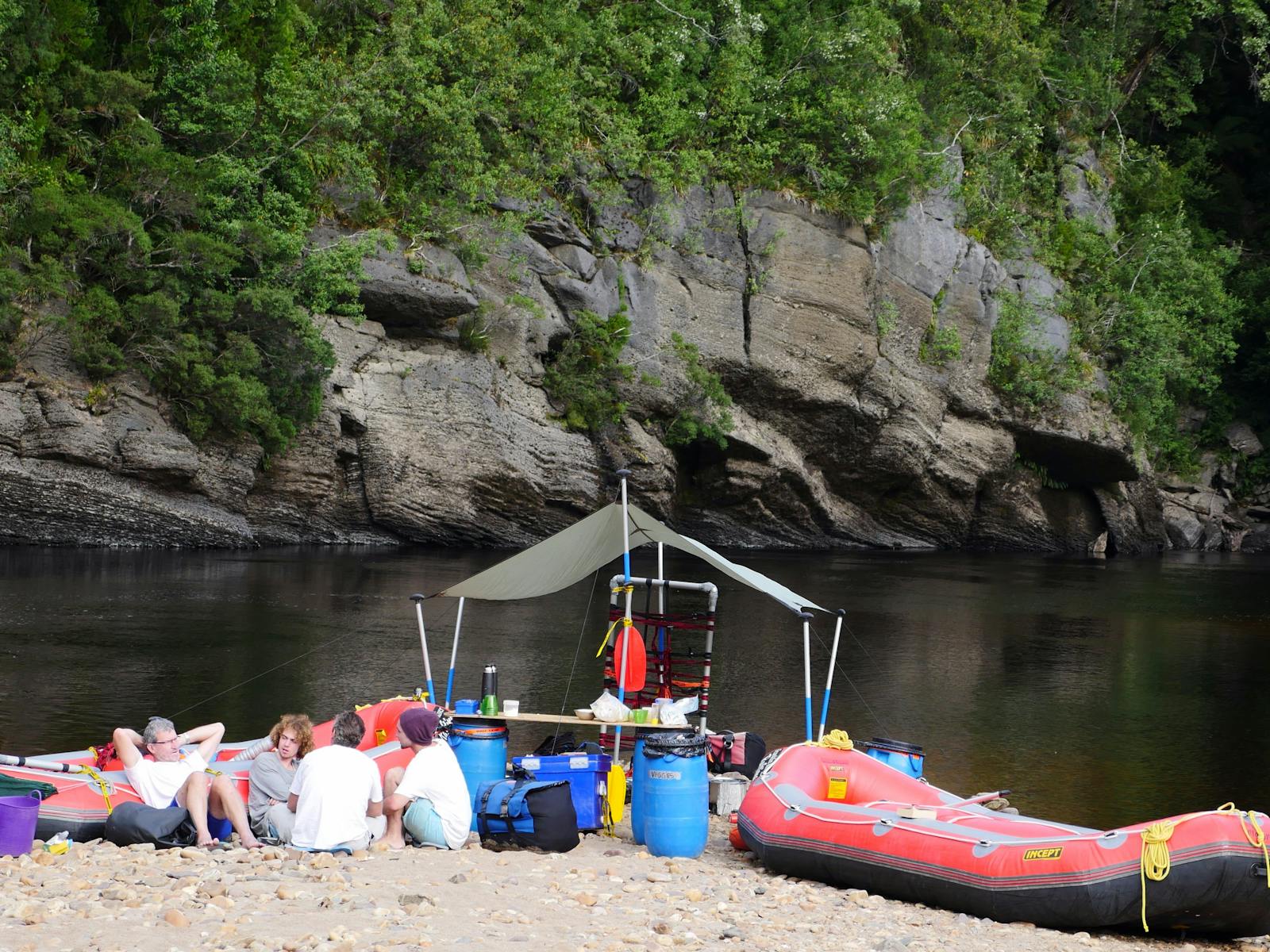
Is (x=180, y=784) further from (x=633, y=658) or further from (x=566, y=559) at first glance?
(x=566, y=559)

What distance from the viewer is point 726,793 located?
31.4ft

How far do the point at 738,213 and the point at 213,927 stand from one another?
32161 mm

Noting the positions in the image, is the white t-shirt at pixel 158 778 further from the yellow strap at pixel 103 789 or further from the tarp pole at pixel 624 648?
the tarp pole at pixel 624 648

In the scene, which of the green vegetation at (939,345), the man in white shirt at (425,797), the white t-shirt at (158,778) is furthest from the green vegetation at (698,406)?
the white t-shirt at (158,778)

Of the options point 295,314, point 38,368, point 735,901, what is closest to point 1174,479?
point 295,314

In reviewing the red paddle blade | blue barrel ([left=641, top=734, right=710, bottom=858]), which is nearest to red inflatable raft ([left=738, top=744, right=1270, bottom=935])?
blue barrel ([left=641, top=734, right=710, bottom=858])

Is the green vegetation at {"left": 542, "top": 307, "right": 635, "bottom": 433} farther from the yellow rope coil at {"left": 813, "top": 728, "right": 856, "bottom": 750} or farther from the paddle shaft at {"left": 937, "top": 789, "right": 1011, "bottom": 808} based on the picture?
the yellow rope coil at {"left": 813, "top": 728, "right": 856, "bottom": 750}

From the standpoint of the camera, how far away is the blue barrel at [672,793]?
7887 millimetres

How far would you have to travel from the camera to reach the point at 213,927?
5.27m

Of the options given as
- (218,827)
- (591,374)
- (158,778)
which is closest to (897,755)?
(218,827)

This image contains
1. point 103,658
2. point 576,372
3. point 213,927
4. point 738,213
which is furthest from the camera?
point 738,213

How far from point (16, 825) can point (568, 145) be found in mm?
30202

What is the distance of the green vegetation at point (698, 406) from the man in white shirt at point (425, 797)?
26.6 m

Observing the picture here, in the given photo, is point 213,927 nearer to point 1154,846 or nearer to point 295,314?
point 1154,846
